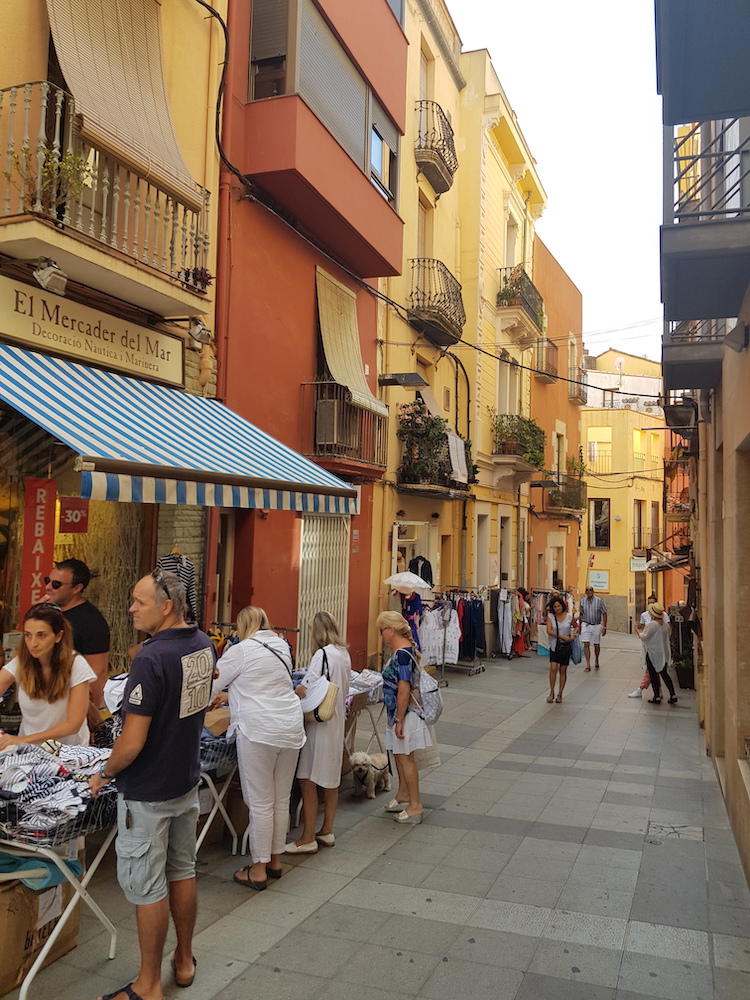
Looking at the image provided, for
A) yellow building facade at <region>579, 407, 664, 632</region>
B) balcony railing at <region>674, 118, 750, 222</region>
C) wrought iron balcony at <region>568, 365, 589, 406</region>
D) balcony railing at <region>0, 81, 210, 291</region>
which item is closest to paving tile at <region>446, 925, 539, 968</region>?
balcony railing at <region>674, 118, 750, 222</region>

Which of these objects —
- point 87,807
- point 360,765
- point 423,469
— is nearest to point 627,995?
point 87,807

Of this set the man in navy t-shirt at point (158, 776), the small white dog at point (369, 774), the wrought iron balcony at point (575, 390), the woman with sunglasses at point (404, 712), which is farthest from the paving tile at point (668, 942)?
the wrought iron balcony at point (575, 390)

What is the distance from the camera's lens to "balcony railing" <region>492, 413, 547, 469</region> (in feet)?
68.9

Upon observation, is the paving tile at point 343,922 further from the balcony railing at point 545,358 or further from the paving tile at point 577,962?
the balcony railing at point 545,358

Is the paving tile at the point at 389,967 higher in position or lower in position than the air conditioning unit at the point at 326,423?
lower

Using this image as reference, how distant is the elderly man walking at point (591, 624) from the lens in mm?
16734

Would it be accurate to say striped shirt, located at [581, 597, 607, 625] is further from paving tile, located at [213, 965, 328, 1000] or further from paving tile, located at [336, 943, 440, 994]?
paving tile, located at [213, 965, 328, 1000]

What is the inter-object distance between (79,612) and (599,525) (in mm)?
35741

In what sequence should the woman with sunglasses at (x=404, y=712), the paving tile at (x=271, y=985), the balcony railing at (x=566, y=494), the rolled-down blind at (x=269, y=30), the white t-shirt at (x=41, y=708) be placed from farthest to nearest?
the balcony railing at (x=566, y=494), the rolled-down blind at (x=269, y=30), the woman with sunglasses at (x=404, y=712), the white t-shirt at (x=41, y=708), the paving tile at (x=271, y=985)

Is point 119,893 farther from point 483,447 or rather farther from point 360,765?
point 483,447

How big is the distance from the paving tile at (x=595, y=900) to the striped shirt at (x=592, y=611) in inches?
481

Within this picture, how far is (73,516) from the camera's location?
290 inches

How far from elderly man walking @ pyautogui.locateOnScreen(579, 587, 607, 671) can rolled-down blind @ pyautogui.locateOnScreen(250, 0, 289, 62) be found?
11768 mm

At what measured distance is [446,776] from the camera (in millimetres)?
7945
